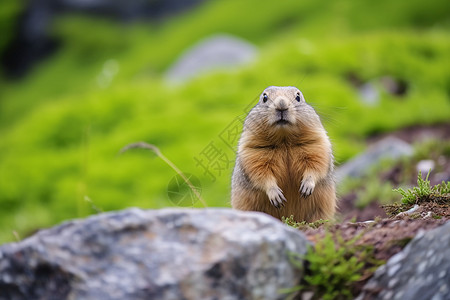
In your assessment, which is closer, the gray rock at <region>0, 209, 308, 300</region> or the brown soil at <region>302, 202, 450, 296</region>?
the gray rock at <region>0, 209, 308, 300</region>

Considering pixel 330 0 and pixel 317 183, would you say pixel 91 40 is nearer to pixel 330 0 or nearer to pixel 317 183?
pixel 330 0

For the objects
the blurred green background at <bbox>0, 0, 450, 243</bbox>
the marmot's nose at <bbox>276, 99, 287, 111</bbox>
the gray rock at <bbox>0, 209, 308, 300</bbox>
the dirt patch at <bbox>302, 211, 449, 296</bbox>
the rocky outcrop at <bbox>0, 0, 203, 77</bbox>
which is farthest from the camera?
the rocky outcrop at <bbox>0, 0, 203, 77</bbox>

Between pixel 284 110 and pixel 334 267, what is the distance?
6.23ft

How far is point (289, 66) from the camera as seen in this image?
1446 cm

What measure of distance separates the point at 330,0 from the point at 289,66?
12.8 meters

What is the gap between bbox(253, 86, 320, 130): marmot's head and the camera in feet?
15.1

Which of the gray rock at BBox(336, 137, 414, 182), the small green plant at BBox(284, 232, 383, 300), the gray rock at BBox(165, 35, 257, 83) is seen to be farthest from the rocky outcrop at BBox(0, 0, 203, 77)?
→ the small green plant at BBox(284, 232, 383, 300)

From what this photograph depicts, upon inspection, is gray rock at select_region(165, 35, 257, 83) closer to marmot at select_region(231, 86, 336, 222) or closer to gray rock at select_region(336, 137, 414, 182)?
gray rock at select_region(336, 137, 414, 182)

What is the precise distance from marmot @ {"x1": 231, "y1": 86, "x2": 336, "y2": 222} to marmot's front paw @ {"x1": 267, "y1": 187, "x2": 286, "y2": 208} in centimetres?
12

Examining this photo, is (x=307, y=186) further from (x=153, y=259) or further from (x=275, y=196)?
(x=153, y=259)

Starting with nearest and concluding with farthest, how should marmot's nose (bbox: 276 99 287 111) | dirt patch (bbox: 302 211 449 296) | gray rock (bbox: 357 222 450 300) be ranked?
gray rock (bbox: 357 222 450 300), dirt patch (bbox: 302 211 449 296), marmot's nose (bbox: 276 99 287 111)

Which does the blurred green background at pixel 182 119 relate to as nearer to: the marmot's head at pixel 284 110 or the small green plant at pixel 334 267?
the marmot's head at pixel 284 110

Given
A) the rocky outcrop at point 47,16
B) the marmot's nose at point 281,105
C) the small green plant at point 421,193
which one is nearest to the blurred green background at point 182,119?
the marmot's nose at point 281,105

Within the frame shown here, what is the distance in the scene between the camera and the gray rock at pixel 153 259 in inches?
113
